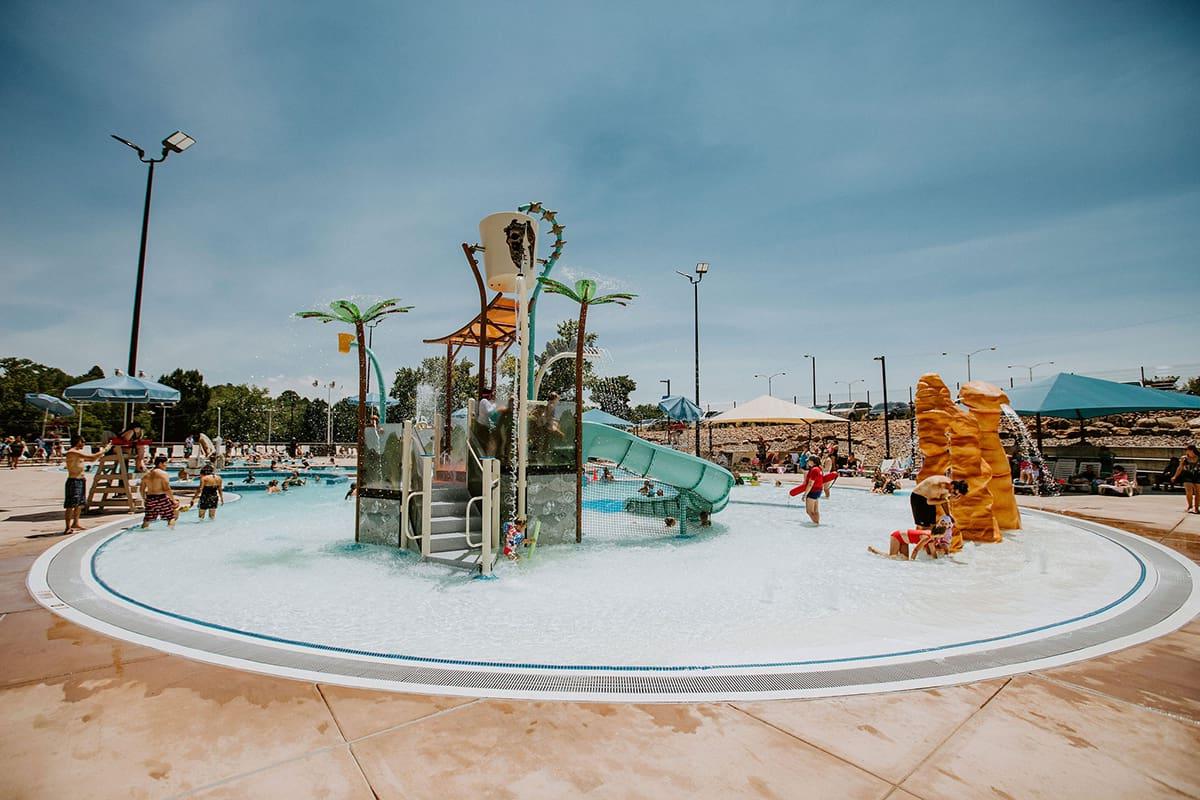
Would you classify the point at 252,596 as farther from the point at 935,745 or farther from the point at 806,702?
the point at 935,745

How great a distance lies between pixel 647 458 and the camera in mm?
11289

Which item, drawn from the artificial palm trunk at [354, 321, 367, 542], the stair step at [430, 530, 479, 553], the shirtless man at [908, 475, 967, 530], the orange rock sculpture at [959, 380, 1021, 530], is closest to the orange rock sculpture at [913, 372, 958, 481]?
the orange rock sculpture at [959, 380, 1021, 530]

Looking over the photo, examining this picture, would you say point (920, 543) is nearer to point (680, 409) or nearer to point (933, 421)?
point (933, 421)

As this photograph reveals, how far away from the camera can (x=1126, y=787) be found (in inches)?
101

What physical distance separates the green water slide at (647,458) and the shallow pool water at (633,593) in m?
1.42

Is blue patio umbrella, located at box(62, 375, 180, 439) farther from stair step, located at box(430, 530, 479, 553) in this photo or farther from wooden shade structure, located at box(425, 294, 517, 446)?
stair step, located at box(430, 530, 479, 553)

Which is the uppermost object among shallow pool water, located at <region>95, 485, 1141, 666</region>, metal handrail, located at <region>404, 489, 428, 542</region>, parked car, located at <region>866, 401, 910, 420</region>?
parked car, located at <region>866, 401, 910, 420</region>

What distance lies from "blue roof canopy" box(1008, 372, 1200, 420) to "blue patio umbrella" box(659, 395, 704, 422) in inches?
453

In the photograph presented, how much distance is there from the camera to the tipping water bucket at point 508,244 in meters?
9.77

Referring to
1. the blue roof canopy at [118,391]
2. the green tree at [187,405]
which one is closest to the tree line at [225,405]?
the green tree at [187,405]

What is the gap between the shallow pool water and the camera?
15.6 ft

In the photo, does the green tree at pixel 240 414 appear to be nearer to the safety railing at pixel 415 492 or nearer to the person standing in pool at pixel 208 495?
the person standing in pool at pixel 208 495

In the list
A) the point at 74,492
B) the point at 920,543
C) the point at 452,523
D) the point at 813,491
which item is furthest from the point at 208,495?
the point at 920,543

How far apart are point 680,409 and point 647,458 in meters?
13.8
